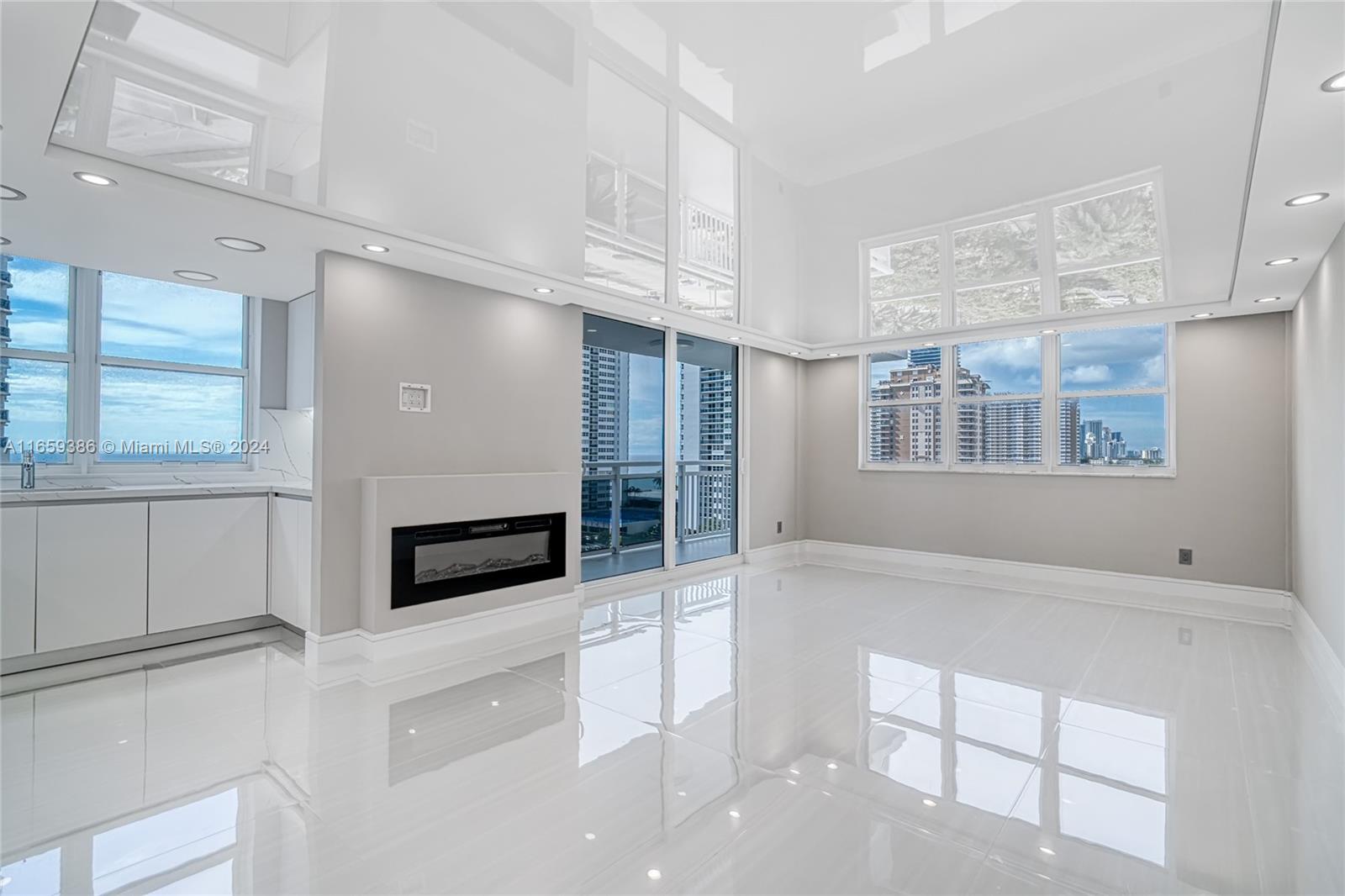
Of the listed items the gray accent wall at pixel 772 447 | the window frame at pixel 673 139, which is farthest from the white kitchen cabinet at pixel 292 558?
the gray accent wall at pixel 772 447

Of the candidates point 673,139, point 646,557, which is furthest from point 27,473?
point 673,139

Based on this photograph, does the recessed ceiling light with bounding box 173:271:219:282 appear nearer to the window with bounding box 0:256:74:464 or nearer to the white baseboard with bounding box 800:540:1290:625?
the window with bounding box 0:256:74:464

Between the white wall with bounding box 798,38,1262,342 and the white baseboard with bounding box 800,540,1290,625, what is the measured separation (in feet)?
7.78

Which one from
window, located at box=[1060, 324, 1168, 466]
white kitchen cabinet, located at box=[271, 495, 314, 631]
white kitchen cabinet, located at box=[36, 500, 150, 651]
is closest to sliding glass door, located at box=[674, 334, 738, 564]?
window, located at box=[1060, 324, 1168, 466]

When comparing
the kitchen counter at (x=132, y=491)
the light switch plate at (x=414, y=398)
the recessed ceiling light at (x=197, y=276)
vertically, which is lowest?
the kitchen counter at (x=132, y=491)

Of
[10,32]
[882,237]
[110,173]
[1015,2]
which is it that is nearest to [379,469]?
[110,173]

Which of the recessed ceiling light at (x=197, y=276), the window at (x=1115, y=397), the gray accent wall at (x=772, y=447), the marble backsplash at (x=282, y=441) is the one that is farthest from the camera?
the gray accent wall at (x=772, y=447)

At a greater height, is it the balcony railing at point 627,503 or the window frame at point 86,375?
the window frame at point 86,375

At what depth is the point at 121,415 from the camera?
13.7 ft

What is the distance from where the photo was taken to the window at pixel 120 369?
387 centimetres

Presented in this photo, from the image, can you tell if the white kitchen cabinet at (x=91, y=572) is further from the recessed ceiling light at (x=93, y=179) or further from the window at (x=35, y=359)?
the recessed ceiling light at (x=93, y=179)

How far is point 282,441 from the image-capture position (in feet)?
15.6

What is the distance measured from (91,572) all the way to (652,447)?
390 centimetres

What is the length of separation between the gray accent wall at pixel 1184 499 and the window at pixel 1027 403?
173mm
